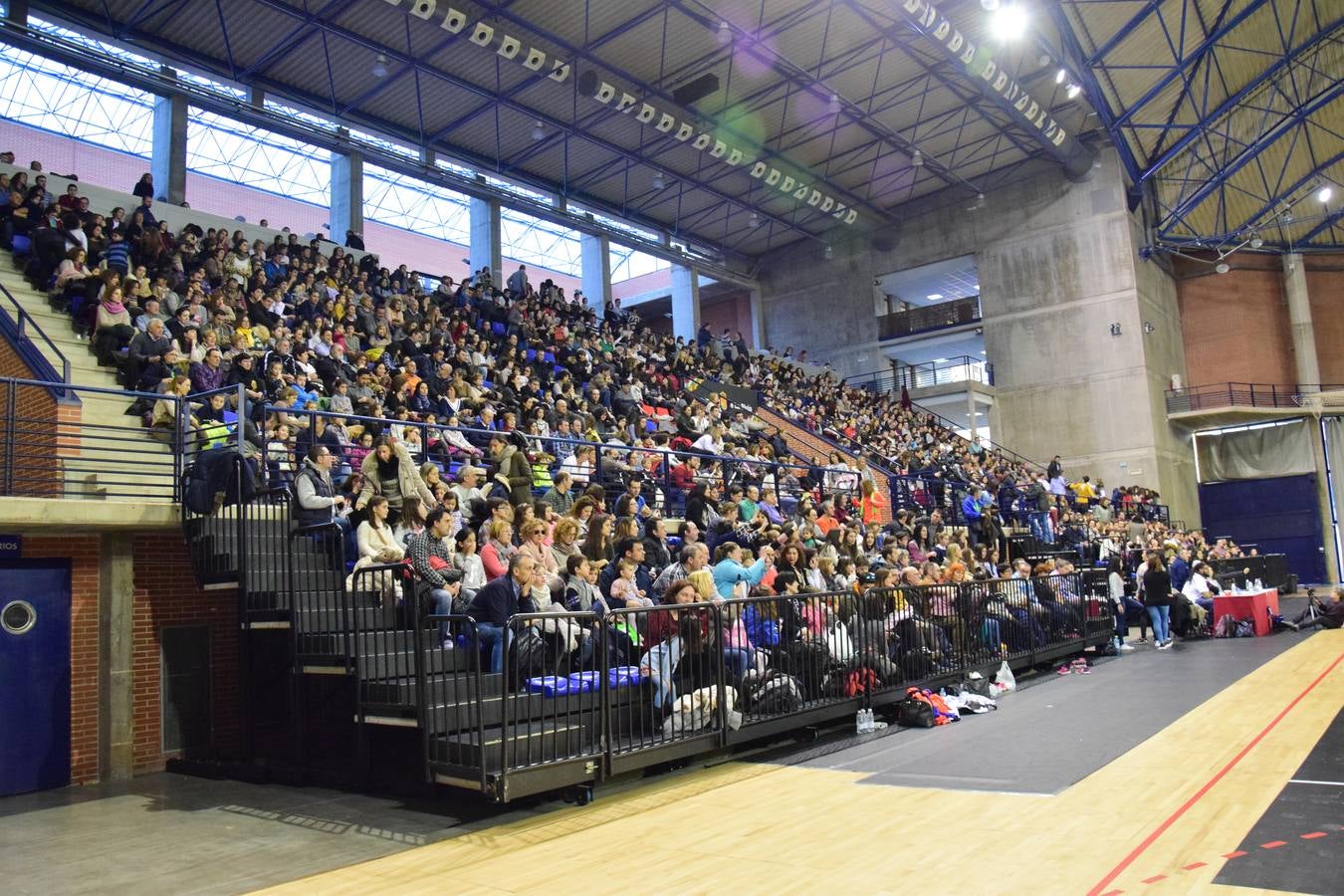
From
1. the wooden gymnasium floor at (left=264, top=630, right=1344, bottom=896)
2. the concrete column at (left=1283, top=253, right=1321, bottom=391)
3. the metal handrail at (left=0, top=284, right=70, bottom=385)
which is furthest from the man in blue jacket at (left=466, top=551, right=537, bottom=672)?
the concrete column at (left=1283, top=253, right=1321, bottom=391)

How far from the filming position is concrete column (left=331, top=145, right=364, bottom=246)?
2333cm

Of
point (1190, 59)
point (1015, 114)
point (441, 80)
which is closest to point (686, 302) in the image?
point (1015, 114)

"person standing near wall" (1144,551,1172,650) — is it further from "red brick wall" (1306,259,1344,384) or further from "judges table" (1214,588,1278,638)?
"red brick wall" (1306,259,1344,384)

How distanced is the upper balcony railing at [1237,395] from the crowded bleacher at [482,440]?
11.0 meters

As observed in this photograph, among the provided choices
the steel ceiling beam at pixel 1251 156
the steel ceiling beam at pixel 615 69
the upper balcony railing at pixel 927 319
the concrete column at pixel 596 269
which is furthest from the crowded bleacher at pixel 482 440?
the steel ceiling beam at pixel 1251 156

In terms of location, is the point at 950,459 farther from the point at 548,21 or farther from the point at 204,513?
the point at 204,513

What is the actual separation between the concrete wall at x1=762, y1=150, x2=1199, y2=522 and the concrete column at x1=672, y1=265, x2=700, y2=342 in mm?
7489

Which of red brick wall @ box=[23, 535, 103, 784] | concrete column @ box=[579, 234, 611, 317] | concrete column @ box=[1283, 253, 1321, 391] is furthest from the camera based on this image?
concrete column @ box=[1283, 253, 1321, 391]

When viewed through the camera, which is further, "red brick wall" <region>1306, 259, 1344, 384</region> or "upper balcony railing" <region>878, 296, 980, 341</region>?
"upper balcony railing" <region>878, 296, 980, 341</region>

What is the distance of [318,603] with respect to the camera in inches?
305

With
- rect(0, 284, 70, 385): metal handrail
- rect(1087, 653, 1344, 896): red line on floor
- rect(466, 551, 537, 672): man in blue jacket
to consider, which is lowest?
rect(1087, 653, 1344, 896): red line on floor

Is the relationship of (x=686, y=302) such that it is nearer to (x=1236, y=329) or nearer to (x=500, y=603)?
(x=1236, y=329)

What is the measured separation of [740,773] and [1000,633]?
19.0 feet

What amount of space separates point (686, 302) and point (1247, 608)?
69.6ft
